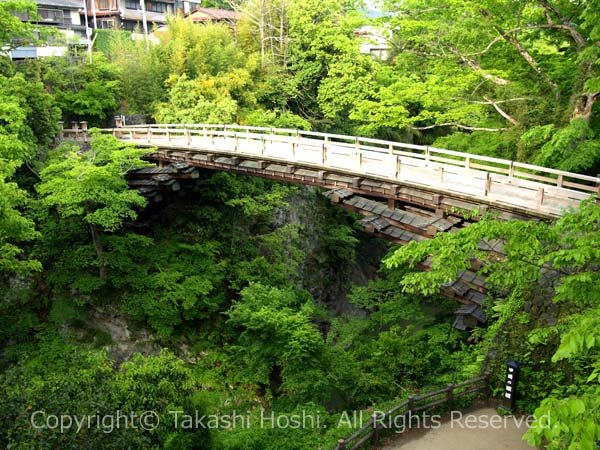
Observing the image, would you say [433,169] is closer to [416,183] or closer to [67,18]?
[416,183]

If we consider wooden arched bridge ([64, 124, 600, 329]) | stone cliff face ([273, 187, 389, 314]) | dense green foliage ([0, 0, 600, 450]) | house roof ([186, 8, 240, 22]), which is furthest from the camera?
house roof ([186, 8, 240, 22])

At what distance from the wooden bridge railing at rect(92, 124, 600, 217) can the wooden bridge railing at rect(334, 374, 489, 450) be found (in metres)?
4.67

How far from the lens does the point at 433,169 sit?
15.5 metres

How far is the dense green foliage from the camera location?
8703 mm

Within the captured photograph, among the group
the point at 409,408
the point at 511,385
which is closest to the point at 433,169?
the point at 511,385

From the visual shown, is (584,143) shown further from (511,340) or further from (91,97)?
(91,97)

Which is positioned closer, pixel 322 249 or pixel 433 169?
pixel 433 169

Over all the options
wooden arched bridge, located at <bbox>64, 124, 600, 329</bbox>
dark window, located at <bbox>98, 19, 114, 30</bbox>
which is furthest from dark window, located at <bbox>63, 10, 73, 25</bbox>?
wooden arched bridge, located at <bbox>64, 124, 600, 329</bbox>

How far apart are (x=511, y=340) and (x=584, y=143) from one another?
6.24 meters

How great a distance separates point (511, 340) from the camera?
439 inches

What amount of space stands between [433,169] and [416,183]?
1.15 metres

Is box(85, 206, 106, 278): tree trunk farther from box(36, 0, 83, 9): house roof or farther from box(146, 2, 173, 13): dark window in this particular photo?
box(146, 2, 173, 13): dark window

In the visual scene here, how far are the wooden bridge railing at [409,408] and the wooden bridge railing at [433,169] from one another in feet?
15.3

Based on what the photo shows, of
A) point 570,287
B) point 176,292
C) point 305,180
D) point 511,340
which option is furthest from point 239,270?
point 570,287
